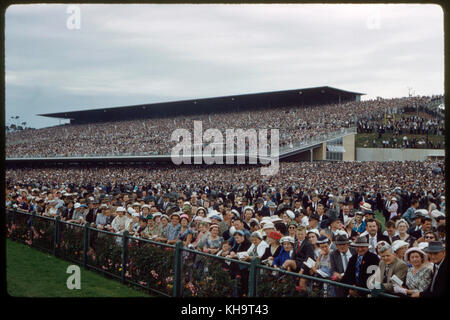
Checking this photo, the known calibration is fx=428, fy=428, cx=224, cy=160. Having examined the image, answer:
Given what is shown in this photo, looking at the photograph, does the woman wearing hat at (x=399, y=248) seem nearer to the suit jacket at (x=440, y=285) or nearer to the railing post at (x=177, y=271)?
the suit jacket at (x=440, y=285)

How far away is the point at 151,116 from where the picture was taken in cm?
3838

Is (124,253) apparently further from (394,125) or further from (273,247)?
(394,125)

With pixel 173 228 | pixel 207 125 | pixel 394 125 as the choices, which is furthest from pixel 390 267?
pixel 207 125

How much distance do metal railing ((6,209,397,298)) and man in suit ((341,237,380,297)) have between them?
446 millimetres

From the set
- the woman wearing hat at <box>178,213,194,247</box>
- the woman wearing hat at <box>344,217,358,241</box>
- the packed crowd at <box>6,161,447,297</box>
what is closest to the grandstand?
the packed crowd at <box>6,161,447,297</box>

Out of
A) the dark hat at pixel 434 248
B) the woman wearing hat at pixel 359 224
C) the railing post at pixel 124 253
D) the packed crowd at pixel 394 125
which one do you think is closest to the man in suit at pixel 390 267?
the dark hat at pixel 434 248

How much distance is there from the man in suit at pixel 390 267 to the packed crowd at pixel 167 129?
20331 mm

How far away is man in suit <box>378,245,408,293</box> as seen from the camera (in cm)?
422

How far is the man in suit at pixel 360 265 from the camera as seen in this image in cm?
430

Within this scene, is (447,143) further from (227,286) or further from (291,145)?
(291,145)

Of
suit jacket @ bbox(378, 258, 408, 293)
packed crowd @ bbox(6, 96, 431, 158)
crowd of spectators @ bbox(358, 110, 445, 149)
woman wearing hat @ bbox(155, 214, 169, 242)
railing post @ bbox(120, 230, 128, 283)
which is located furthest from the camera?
packed crowd @ bbox(6, 96, 431, 158)

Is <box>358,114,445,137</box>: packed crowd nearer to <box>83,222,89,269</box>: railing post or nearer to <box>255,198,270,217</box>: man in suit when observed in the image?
<box>255,198,270,217</box>: man in suit

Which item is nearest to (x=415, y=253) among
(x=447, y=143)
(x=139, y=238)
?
(x=447, y=143)

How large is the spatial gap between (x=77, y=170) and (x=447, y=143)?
89.3ft
